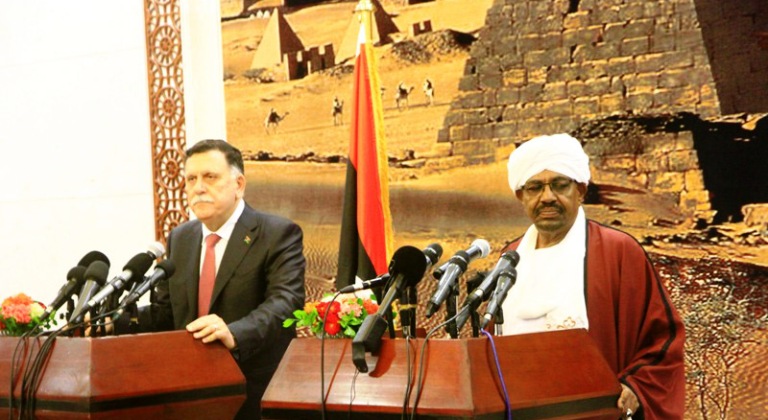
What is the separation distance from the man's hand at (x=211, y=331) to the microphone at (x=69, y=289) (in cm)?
41

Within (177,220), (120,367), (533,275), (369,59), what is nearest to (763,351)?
(533,275)

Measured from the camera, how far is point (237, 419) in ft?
10.7

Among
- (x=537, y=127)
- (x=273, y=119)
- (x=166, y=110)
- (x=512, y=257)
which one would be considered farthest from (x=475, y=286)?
(x=166, y=110)

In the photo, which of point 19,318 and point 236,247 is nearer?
point 19,318

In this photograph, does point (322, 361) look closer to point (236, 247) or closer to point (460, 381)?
point (460, 381)

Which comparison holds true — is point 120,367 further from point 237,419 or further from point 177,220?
point 177,220

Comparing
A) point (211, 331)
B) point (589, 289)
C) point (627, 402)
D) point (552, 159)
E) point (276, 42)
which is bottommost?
point (627, 402)

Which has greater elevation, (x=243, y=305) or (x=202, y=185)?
(x=202, y=185)

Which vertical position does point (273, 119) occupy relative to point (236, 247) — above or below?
above

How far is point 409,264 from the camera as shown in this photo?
2.30 metres

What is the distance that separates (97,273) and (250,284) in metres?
0.61

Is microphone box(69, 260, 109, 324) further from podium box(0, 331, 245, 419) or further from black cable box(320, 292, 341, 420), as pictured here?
black cable box(320, 292, 341, 420)

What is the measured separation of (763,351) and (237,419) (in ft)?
8.08

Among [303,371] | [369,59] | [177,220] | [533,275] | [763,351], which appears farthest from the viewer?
[177,220]
